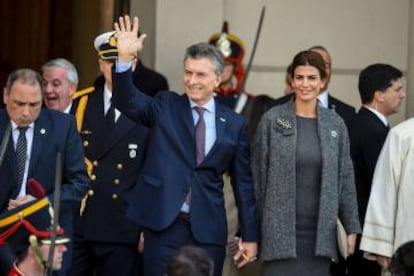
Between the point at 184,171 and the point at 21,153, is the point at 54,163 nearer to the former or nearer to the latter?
the point at 21,153

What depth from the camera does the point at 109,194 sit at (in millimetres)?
9609

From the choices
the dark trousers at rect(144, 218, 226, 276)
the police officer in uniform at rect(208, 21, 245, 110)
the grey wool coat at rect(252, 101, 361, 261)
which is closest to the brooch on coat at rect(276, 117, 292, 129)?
the grey wool coat at rect(252, 101, 361, 261)

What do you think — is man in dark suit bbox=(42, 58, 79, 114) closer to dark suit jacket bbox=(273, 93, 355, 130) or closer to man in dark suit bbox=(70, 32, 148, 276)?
man in dark suit bbox=(70, 32, 148, 276)

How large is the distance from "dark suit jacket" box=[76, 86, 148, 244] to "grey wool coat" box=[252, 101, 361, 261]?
2.30ft

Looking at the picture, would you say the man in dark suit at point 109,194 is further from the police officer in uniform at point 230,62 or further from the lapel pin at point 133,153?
the police officer in uniform at point 230,62

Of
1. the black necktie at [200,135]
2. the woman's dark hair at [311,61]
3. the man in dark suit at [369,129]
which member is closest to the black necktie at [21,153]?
the black necktie at [200,135]

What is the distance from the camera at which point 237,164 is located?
9.24m

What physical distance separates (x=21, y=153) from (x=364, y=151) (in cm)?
218

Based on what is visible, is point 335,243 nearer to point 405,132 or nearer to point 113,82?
point 405,132

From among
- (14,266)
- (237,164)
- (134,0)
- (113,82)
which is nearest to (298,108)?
(237,164)

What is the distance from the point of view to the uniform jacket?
9.41 meters

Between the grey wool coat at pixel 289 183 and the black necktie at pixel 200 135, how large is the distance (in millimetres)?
329

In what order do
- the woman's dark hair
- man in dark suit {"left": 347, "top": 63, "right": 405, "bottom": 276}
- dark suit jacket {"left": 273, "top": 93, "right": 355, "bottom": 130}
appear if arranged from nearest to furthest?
the woman's dark hair < man in dark suit {"left": 347, "top": 63, "right": 405, "bottom": 276} < dark suit jacket {"left": 273, "top": 93, "right": 355, "bottom": 130}

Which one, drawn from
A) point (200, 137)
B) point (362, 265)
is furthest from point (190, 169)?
point (362, 265)
